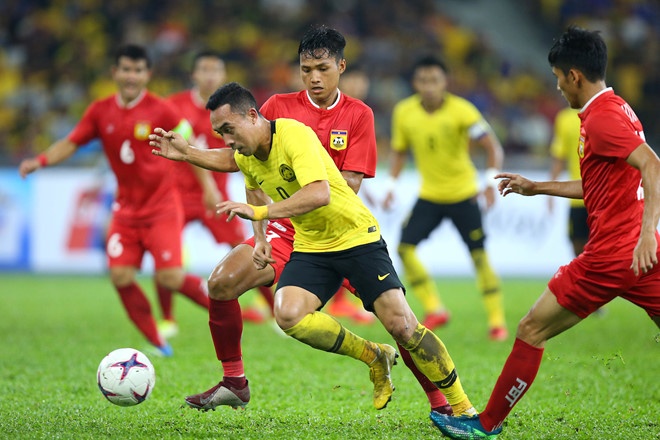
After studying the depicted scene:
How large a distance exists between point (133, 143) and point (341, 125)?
290cm

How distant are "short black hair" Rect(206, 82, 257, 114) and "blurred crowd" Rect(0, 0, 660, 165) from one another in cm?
→ 1323

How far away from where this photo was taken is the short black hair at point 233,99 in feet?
17.4

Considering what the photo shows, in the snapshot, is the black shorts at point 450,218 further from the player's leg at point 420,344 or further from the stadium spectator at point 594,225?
the stadium spectator at point 594,225

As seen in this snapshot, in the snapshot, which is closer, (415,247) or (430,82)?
(430,82)

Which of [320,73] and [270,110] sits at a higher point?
[320,73]

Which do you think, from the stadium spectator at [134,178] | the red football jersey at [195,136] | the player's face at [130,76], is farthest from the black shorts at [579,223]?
the player's face at [130,76]

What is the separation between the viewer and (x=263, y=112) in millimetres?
6258

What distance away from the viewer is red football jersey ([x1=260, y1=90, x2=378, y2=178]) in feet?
20.1

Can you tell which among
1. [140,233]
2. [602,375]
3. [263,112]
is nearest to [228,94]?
[263,112]

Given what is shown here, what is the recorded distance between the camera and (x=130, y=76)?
8.40 m

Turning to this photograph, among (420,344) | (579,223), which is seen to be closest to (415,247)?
(579,223)

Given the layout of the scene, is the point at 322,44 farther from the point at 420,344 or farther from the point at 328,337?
the point at 420,344

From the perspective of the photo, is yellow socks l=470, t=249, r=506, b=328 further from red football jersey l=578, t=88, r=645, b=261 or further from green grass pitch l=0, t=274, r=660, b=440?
red football jersey l=578, t=88, r=645, b=261

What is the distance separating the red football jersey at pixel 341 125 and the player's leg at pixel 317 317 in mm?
807
